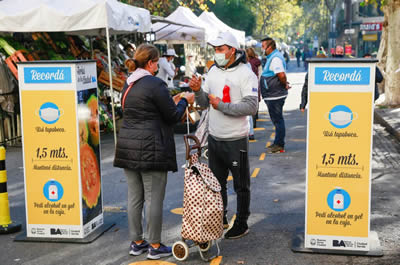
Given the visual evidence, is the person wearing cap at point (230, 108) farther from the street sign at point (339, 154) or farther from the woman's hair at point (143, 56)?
the street sign at point (339, 154)

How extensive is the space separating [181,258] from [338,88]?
2.11m

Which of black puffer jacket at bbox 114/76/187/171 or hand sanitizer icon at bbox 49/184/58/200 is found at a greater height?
black puffer jacket at bbox 114/76/187/171

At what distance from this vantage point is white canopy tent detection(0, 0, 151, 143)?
10.2m

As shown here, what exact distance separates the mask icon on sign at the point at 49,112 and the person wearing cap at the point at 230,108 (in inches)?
56.9

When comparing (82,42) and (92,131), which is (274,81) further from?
(82,42)

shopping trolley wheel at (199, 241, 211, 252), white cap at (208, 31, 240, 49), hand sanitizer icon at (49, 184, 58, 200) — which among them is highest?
white cap at (208, 31, 240, 49)

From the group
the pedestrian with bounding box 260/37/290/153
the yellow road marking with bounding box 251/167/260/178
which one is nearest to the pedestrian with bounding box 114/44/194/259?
the yellow road marking with bounding box 251/167/260/178

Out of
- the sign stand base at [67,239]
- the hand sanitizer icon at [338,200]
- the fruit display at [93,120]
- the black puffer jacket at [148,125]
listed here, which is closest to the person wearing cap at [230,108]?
the black puffer jacket at [148,125]

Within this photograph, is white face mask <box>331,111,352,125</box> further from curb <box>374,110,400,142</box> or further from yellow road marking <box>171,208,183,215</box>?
curb <box>374,110,400,142</box>

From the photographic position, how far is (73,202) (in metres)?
5.56

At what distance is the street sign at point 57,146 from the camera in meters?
5.44

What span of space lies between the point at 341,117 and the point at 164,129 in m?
1.62

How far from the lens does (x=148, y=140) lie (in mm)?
4887

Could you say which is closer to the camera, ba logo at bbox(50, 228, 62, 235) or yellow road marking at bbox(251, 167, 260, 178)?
ba logo at bbox(50, 228, 62, 235)
